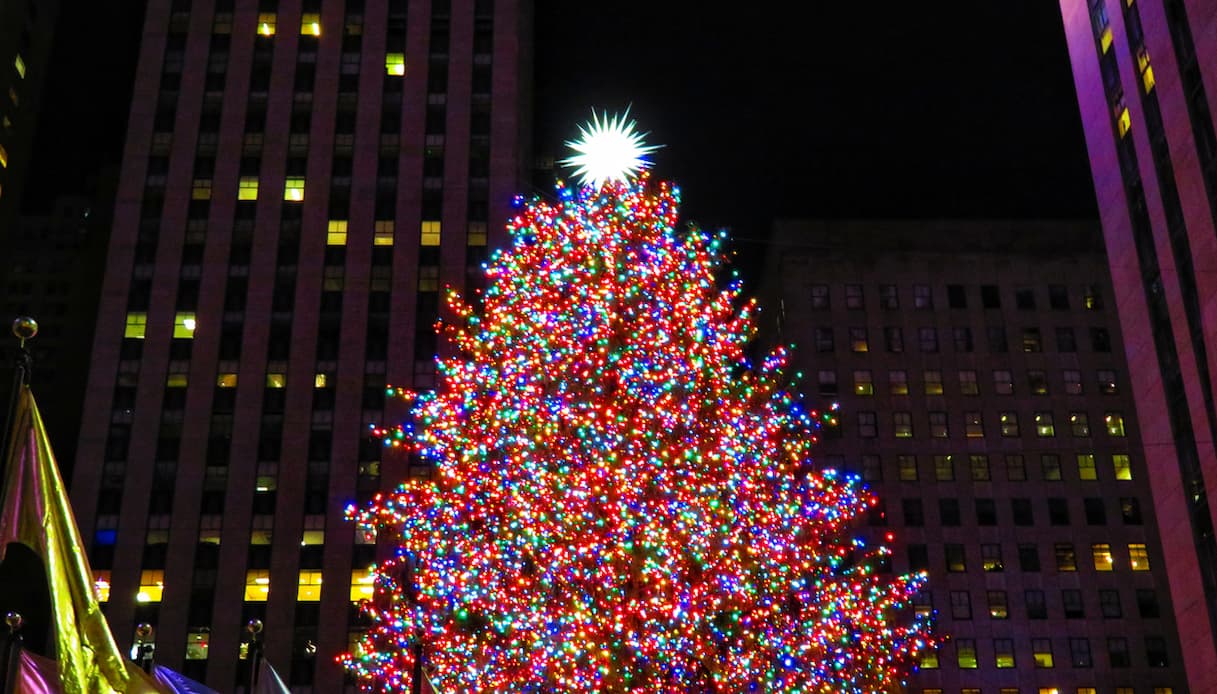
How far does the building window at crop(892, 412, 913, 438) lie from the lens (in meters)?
75.6

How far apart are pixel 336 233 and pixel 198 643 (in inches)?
895

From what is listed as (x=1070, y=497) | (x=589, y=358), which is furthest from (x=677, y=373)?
(x=1070, y=497)

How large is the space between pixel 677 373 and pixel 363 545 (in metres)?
38.1

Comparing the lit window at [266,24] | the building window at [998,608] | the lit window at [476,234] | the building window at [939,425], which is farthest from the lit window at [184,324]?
the building window at [998,608]

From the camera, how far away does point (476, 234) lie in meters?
68.2

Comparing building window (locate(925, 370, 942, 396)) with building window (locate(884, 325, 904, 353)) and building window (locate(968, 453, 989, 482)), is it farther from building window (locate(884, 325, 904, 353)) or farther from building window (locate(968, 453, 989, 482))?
building window (locate(968, 453, 989, 482))

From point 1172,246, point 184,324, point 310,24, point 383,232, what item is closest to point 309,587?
point 184,324

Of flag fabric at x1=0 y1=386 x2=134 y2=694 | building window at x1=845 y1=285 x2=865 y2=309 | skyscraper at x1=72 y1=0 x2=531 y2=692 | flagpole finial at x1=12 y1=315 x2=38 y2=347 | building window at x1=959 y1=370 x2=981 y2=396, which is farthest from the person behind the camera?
building window at x1=845 y1=285 x2=865 y2=309

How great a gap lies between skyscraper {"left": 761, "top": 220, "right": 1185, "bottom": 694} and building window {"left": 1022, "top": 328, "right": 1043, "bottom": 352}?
0.10 metres

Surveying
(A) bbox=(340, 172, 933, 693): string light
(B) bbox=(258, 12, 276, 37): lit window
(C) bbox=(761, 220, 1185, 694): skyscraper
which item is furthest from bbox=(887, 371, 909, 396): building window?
(A) bbox=(340, 172, 933, 693): string light

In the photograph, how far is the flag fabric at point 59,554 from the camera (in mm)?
8906

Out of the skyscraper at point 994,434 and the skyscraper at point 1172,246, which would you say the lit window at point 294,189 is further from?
the skyscraper at point 1172,246

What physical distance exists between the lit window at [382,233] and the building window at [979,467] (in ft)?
121

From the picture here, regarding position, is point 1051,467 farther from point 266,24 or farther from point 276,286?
point 266,24
